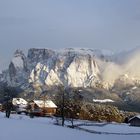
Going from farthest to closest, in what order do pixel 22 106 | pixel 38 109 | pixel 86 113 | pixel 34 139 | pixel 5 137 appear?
1. pixel 22 106
2. pixel 38 109
3. pixel 86 113
4. pixel 34 139
5. pixel 5 137

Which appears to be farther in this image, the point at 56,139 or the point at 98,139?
the point at 98,139

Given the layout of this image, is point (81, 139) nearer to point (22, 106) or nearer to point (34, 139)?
point (34, 139)

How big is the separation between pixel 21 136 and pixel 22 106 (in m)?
123

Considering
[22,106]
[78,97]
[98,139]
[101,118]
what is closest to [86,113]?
[101,118]

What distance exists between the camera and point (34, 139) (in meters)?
37.9

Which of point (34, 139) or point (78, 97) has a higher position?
point (78, 97)

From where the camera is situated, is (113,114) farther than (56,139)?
Yes

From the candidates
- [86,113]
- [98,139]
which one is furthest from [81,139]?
[86,113]

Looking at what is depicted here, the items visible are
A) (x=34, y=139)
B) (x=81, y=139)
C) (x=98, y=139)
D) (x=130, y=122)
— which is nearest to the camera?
(x=34, y=139)

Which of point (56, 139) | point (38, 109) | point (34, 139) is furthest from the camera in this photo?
point (38, 109)

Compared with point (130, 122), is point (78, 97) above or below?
above

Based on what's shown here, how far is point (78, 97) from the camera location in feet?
385

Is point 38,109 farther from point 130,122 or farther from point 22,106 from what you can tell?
point 130,122

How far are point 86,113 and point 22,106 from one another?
1346 inches
